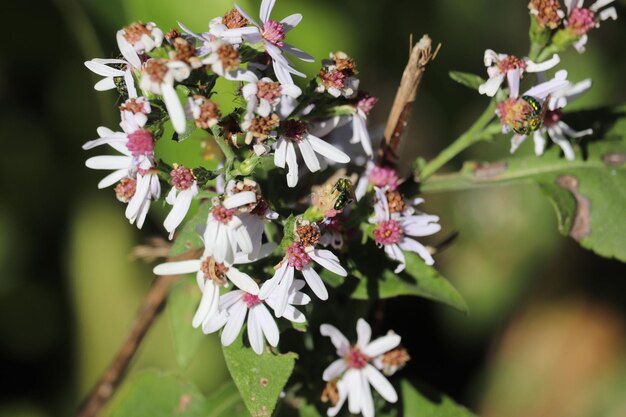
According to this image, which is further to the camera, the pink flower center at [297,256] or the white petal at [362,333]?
the white petal at [362,333]

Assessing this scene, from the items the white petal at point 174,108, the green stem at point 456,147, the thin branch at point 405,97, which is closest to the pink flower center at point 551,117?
the green stem at point 456,147

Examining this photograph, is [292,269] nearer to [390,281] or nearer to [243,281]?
[243,281]

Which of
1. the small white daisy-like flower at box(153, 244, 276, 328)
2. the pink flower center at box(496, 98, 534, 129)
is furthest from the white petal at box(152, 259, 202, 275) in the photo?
the pink flower center at box(496, 98, 534, 129)

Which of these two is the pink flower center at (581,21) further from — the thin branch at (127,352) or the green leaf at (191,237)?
the thin branch at (127,352)

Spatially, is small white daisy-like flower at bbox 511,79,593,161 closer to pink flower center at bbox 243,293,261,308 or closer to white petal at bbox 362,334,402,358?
white petal at bbox 362,334,402,358

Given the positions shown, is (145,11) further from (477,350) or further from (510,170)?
(477,350)

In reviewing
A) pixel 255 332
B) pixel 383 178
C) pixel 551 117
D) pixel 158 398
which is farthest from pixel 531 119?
pixel 158 398
